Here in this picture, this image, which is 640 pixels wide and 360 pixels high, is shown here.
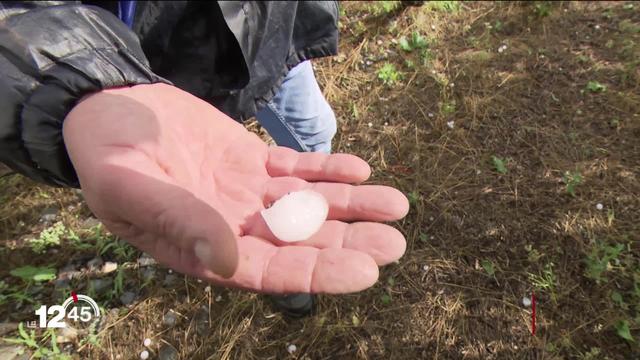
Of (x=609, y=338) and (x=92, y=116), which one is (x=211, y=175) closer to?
(x=92, y=116)

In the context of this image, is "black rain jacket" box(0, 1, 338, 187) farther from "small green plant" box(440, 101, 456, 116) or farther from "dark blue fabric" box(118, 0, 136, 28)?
"small green plant" box(440, 101, 456, 116)

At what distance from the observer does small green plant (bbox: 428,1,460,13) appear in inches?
141

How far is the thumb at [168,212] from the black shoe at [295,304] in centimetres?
109

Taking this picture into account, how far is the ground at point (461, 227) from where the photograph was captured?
7.27 feet

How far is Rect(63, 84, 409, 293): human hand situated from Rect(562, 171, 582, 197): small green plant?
59.6 inches

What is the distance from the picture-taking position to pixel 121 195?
1.23 meters

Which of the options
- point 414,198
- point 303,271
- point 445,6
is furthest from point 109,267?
point 445,6

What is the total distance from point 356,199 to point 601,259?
156 centimetres

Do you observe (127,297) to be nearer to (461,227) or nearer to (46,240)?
(46,240)

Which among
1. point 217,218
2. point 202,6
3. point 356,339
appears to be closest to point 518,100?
point 356,339

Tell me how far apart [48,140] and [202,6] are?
0.75m

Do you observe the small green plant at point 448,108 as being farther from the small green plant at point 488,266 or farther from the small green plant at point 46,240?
the small green plant at point 46,240

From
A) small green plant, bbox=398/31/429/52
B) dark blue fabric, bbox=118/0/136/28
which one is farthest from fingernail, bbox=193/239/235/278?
small green plant, bbox=398/31/429/52

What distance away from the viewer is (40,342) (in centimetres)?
226
